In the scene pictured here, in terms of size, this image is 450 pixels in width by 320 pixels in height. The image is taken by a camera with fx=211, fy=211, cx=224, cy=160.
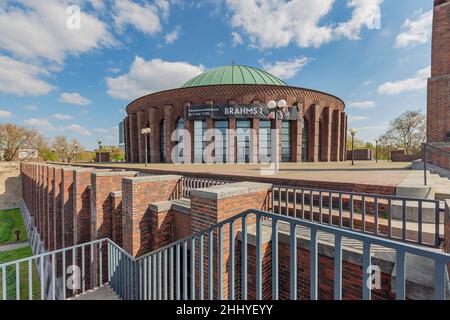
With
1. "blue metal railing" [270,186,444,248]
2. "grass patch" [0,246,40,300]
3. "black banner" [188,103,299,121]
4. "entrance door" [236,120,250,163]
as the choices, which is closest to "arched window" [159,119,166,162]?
"black banner" [188,103,299,121]

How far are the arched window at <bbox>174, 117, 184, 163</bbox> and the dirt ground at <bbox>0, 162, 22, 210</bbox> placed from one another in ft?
105

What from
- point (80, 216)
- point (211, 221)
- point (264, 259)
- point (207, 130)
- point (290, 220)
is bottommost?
point (80, 216)

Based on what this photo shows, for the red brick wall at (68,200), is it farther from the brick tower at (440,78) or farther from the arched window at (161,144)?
the brick tower at (440,78)

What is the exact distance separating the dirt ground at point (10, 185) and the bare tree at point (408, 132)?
66862 millimetres

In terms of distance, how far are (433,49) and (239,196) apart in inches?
629

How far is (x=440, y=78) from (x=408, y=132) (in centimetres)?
3244

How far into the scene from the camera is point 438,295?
4.76 ft

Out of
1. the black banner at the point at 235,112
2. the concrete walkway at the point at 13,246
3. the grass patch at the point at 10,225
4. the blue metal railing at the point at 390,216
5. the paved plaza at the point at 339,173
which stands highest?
the black banner at the point at 235,112

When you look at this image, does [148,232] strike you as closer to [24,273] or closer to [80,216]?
[80,216]

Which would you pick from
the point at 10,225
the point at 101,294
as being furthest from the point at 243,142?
the point at 10,225

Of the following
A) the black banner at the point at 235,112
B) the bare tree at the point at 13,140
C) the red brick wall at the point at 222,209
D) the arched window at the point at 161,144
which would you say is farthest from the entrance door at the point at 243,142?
the bare tree at the point at 13,140

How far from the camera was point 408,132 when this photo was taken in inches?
1469

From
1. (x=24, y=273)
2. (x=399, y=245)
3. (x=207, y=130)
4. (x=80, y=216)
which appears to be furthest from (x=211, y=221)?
(x=24, y=273)

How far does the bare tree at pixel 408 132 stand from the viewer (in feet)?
117
